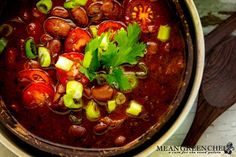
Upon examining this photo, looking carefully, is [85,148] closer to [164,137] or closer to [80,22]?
[164,137]

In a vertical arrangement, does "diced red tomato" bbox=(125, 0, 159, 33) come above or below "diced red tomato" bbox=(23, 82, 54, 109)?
above

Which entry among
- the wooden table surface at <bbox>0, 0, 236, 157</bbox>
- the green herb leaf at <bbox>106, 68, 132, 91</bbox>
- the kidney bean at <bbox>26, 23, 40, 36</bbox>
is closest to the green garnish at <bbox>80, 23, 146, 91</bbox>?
the green herb leaf at <bbox>106, 68, 132, 91</bbox>

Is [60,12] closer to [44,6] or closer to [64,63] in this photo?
[44,6]

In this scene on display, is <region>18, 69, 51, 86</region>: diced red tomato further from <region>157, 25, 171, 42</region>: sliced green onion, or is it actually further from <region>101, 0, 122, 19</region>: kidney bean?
<region>157, 25, 171, 42</region>: sliced green onion


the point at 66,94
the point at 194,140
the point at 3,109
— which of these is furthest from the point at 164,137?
the point at 3,109

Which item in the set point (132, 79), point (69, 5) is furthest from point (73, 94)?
Answer: point (69, 5)
